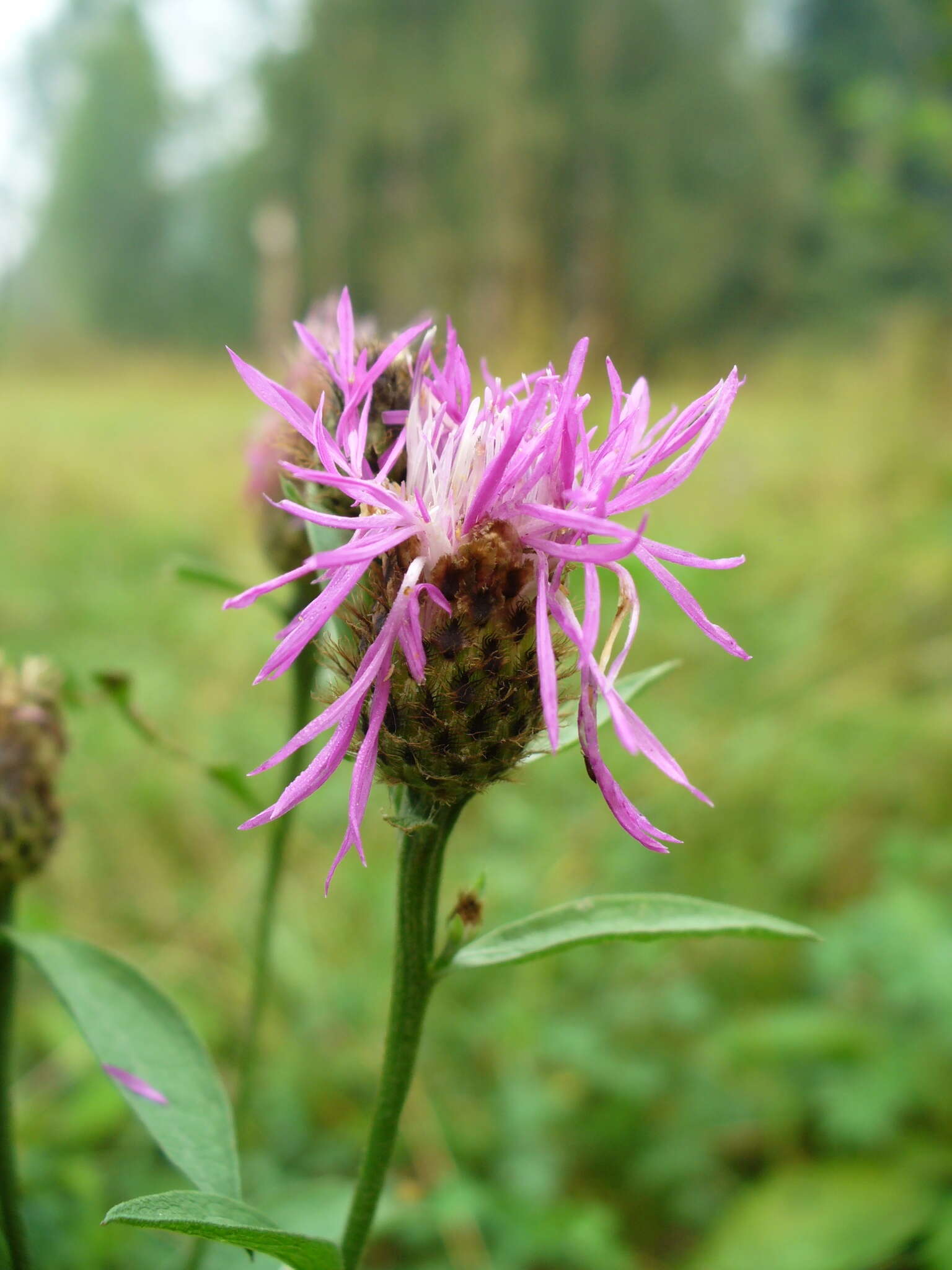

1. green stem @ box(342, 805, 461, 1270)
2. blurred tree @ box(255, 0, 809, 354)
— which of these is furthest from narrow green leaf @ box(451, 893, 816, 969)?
blurred tree @ box(255, 0, 809, 354)

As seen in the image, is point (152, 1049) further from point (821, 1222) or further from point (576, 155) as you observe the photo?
point (576, 155)

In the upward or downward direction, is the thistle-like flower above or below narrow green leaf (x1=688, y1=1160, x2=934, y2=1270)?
above

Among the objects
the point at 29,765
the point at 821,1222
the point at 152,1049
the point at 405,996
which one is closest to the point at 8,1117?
the point at 152,1049

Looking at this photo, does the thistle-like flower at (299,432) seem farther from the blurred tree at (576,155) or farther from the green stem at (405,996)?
the blurred tree at (576,155)

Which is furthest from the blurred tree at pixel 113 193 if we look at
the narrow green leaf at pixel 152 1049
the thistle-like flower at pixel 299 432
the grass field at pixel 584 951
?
the narrow green leaf at pixel 152 1049

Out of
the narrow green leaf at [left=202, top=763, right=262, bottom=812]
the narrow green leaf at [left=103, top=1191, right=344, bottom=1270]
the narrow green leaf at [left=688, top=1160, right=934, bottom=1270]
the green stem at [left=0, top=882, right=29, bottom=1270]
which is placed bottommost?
the narrow green leaf at [left=103, top=1191, right=344, bottom=1270]

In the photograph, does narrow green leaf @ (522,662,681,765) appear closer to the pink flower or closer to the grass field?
the grass field
